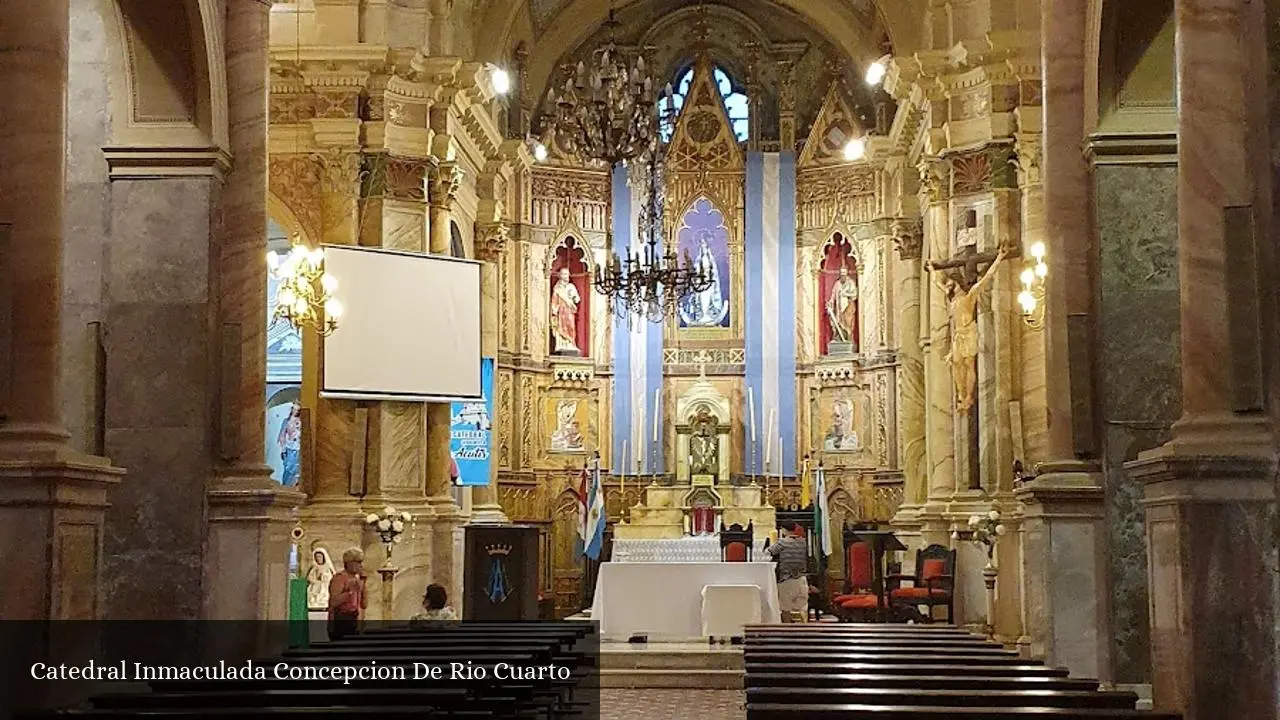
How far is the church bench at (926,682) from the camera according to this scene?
675 centimetres

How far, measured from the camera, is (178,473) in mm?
9836

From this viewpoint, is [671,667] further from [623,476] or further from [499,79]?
[623,476]

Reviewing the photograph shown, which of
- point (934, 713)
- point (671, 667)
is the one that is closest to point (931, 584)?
point (671, 667)

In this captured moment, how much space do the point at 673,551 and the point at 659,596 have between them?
3.09m

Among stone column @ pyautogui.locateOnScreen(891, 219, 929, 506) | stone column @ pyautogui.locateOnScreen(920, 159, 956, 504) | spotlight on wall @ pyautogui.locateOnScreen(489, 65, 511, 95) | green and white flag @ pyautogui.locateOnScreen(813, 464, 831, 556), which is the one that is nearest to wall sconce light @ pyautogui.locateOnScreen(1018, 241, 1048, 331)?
stone column @ pyautogui.locateOnScreen(920, 159, 956, 504)

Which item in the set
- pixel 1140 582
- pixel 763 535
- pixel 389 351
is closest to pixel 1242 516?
pixel 1140 582

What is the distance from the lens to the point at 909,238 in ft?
70.8

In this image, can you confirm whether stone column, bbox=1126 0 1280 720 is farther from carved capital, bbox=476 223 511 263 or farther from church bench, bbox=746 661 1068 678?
carved capital, bbox=476 223 511 263

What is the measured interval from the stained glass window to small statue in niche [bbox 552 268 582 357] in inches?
133

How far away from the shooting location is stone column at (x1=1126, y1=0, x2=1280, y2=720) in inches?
266

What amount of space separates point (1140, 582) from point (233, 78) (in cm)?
632

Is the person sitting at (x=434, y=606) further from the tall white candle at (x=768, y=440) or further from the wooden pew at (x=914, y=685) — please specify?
the tall white candle at (x=768, y=440)

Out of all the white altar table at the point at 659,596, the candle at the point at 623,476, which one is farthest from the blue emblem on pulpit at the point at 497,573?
the candle at the point at 623,476

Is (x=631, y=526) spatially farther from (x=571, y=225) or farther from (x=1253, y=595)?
(x=1253, y=595)
